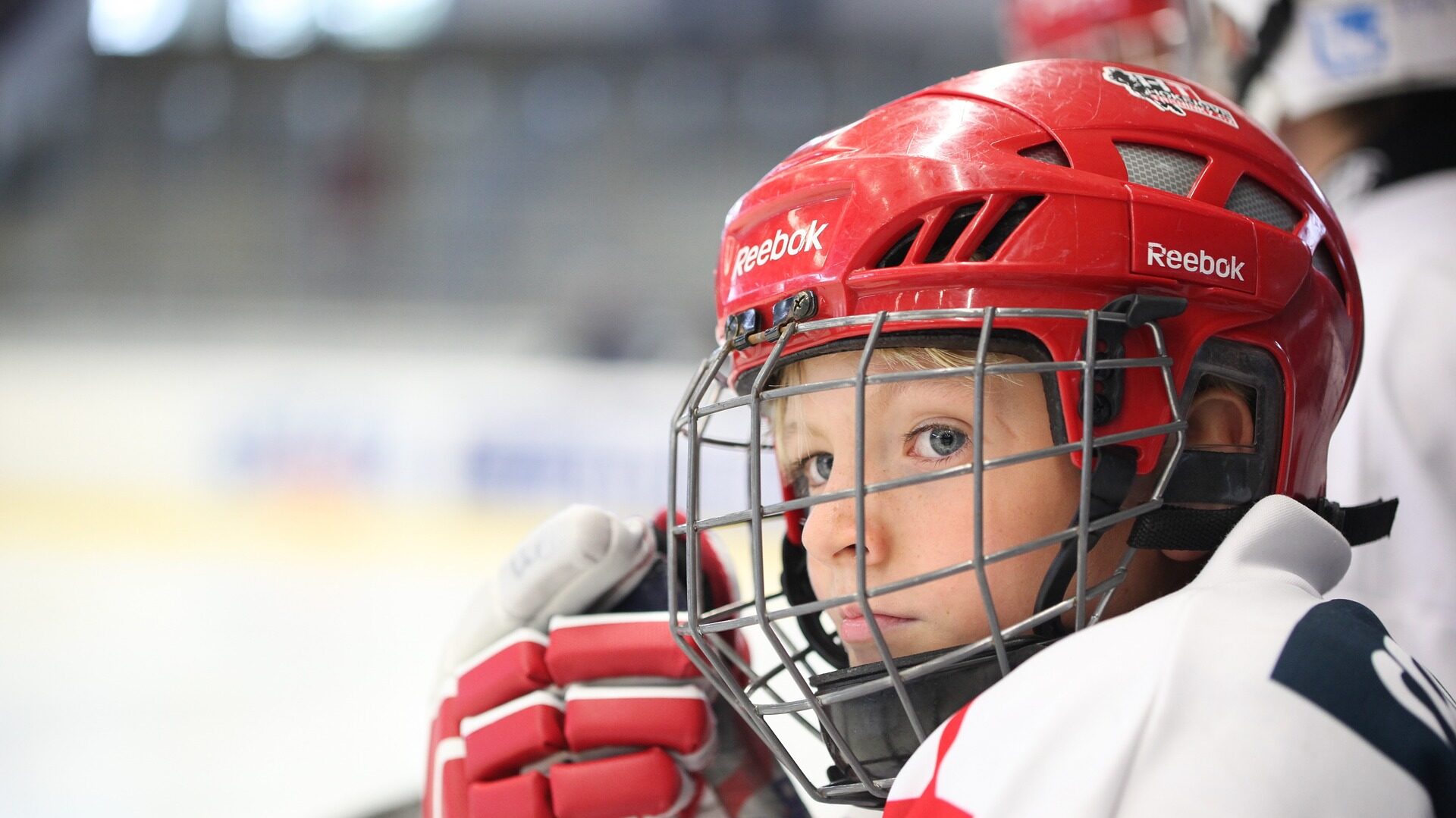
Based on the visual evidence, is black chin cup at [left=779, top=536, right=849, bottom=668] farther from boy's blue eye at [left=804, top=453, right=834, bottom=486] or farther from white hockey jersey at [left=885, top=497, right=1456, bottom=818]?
white hockey jersey at [left=885, top=497, right=1456, bottom=818]

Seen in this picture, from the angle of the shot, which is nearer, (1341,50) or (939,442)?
(939,442)

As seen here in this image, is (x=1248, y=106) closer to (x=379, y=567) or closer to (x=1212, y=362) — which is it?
(x=1212, y=362)

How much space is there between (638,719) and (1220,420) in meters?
0.51

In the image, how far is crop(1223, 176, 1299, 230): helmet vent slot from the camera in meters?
0.87

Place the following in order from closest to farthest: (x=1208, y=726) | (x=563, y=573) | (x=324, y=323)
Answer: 1. (x=1208, y=726)
2. (x=563, y=573)
3. (x=324, y=323)

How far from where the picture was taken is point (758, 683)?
0.90 metres

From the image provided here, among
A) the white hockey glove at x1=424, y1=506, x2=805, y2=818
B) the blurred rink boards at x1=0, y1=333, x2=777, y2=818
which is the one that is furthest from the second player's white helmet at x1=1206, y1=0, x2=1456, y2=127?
the blurred rink boards at x1=0, y1=333, x2=777, y2=818

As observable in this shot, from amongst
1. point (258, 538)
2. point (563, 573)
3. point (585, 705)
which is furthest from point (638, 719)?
point (258, 538)

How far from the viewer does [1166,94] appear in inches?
36.0

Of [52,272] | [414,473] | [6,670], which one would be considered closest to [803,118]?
[414,473]

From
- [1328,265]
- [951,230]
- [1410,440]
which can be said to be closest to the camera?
[951,230]

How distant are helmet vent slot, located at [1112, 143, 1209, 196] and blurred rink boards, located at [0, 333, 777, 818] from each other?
1615mm

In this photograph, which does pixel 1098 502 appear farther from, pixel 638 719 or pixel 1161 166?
pixel 638 719

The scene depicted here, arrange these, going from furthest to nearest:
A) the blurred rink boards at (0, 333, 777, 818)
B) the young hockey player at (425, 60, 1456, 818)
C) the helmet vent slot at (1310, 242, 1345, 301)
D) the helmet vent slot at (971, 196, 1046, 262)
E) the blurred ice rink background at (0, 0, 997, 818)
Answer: the blurred ice rink background at (0, 0, 997, 818) < the blurred rink boards at (0, 333, 777, 818) < the helmet vent slot at (1310, 242, 1345, 301) < the helmet vent slot at (971, 196, 1046, 262) < the young hockey player at (425, 60, 1456, 818)
